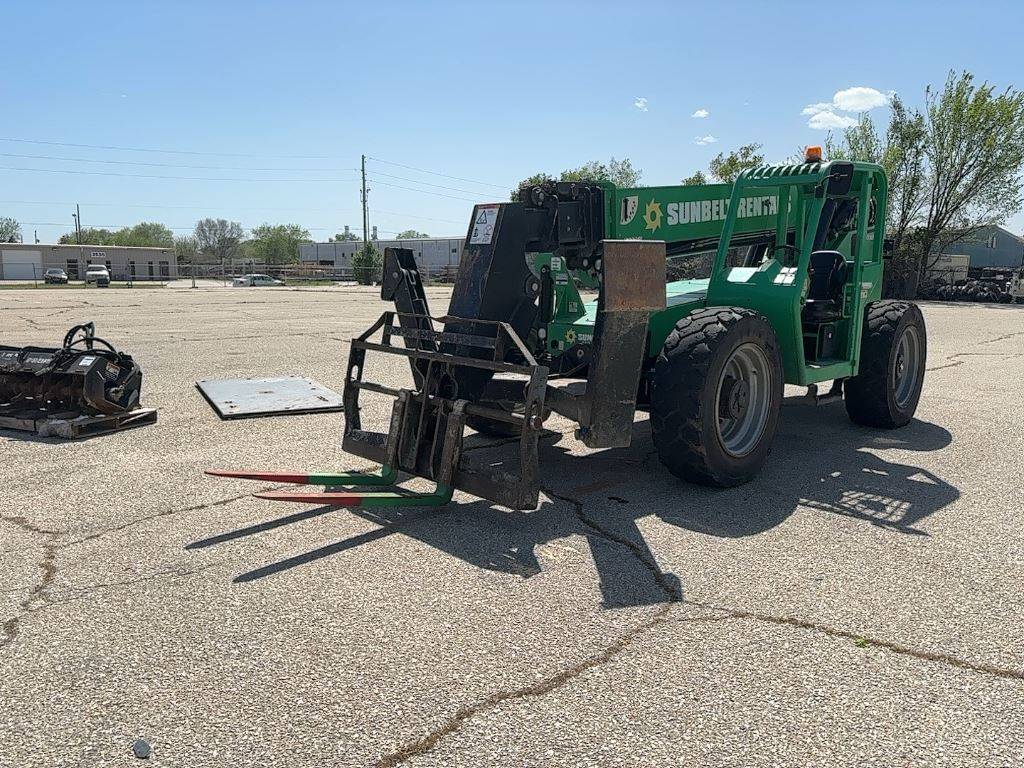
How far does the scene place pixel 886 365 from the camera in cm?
730

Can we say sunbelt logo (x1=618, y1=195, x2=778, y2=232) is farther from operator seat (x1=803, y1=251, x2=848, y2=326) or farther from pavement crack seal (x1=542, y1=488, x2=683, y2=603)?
pavement crack seal (x1=542, y1=488, x2=683, y2=603)

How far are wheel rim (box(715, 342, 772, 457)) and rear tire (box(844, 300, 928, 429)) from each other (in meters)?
2.05

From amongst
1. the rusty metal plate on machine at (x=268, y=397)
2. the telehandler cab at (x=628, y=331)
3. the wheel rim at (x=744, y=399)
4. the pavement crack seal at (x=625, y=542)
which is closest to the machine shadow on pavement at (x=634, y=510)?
the pavement crack seal at (x=625, y=542)

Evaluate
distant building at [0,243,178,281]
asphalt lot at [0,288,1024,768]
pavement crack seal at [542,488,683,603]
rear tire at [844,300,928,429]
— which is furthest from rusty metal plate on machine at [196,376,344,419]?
distant building at [0,243,178,281]

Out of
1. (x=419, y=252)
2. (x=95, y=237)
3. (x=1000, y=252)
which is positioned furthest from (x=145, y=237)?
(x=1000, y=252)

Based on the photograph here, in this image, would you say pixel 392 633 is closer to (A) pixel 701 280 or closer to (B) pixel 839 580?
(B) pixel 839 580

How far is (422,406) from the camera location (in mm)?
5113

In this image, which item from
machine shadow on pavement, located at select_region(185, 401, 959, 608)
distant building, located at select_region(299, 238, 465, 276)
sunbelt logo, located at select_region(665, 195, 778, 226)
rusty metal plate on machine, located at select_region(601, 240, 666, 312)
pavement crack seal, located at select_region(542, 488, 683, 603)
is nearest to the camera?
pavement crack seal, located at select_region(542, 488, 683, 603)

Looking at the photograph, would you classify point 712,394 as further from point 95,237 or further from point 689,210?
point 95,237

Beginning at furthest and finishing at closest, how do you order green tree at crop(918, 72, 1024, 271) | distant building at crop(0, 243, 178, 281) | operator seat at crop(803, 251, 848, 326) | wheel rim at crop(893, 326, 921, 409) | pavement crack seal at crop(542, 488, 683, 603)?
distant building at crop(0, 243, 178, 281), green tree at crop(918, 72, 1024, 271), wheel rim at crop(893, 326, 921, 409), operator seat at crop(803, 251, 848, 326), pavement crack seal at crop(542, 488, 683, 603)

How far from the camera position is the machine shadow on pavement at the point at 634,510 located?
4.20 m

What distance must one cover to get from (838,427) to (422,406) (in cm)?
A: 460

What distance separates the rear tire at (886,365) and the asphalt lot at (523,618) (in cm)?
113

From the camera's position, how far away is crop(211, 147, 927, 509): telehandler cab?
16.1ft
